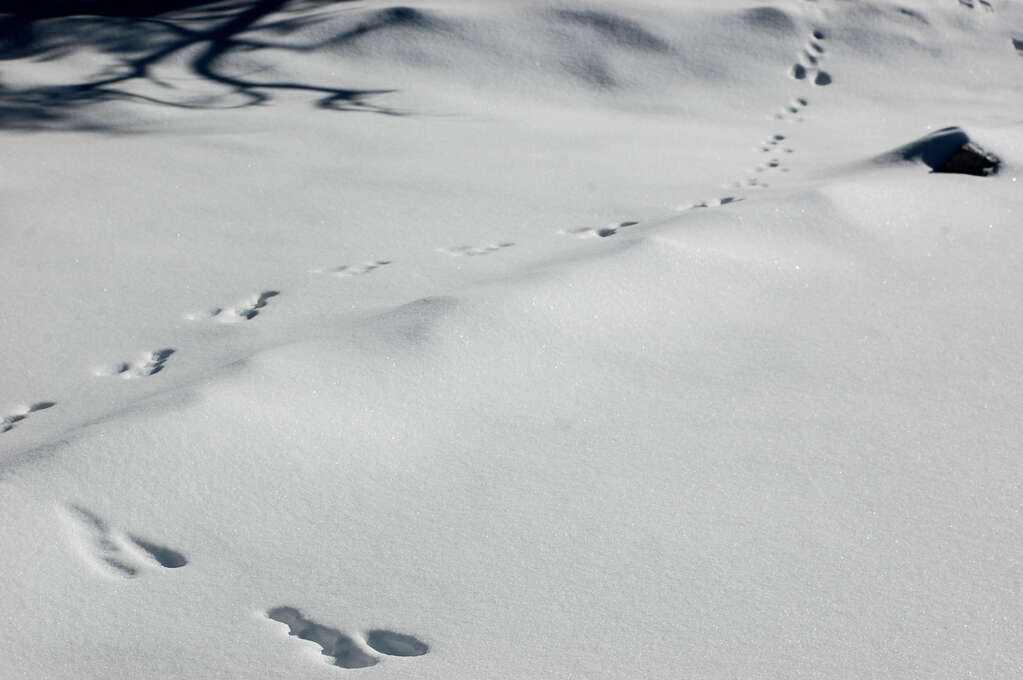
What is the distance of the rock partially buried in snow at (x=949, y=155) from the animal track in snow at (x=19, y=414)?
299cm

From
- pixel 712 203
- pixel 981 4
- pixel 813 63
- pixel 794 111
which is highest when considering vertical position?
pixel 981 4

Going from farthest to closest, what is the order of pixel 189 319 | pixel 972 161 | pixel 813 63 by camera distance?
pixel 813 63
pixel 972 161
pixel 189 319

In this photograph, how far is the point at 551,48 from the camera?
17.2ft

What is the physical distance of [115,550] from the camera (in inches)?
56.7

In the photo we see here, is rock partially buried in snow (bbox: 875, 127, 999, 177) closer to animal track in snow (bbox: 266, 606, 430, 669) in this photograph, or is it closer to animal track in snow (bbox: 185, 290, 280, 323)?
animal track in snow (bbox: 185, 290, 280, 323)

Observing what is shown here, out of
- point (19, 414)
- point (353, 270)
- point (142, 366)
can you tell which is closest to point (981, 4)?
point (353, 270)

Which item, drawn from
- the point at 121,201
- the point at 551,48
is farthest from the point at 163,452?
the point at 551,48

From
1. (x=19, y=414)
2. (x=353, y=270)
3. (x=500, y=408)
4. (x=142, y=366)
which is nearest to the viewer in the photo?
(x=500, y=408)

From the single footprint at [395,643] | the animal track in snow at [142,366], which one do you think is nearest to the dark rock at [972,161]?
the animal track in snow at [142,366]

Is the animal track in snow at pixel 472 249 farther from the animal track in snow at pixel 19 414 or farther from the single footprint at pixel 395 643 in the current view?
the single footprint at pixel 395 643

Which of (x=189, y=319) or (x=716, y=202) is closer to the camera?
(x=189, y=319)

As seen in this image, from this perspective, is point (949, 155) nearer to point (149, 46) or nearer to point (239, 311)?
point (239, 311)

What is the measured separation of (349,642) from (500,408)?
2.21 feet

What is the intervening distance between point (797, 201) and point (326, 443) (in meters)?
1.87
